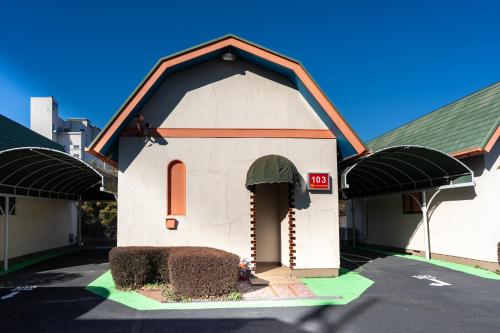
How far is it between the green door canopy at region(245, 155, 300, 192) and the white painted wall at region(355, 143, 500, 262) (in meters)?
6.59

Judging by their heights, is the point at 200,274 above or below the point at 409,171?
below

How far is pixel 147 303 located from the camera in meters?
9.48

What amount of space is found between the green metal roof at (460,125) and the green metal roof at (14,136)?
17.1 m

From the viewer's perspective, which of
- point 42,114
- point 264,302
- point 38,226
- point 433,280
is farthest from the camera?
point 42,114

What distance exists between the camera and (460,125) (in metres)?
16.3

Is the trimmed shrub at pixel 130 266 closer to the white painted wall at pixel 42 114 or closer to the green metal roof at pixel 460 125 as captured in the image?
the green metal roof at pixel 460 125

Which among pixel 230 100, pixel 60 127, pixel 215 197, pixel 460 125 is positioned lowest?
pixel 215 197

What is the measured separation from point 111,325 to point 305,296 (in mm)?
4470

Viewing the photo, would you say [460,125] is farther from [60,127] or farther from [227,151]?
[60,127]

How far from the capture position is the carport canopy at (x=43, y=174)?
1339 centimetres

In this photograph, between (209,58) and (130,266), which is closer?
(130,266)

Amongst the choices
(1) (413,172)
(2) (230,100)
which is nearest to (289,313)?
(2) (230,100)

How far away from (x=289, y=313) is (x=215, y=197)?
188 inches

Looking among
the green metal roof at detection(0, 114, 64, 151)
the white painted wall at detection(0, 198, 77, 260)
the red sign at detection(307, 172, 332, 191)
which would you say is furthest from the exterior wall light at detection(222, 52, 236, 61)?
the white painted wall at detection(0, 198, 77, 260)
